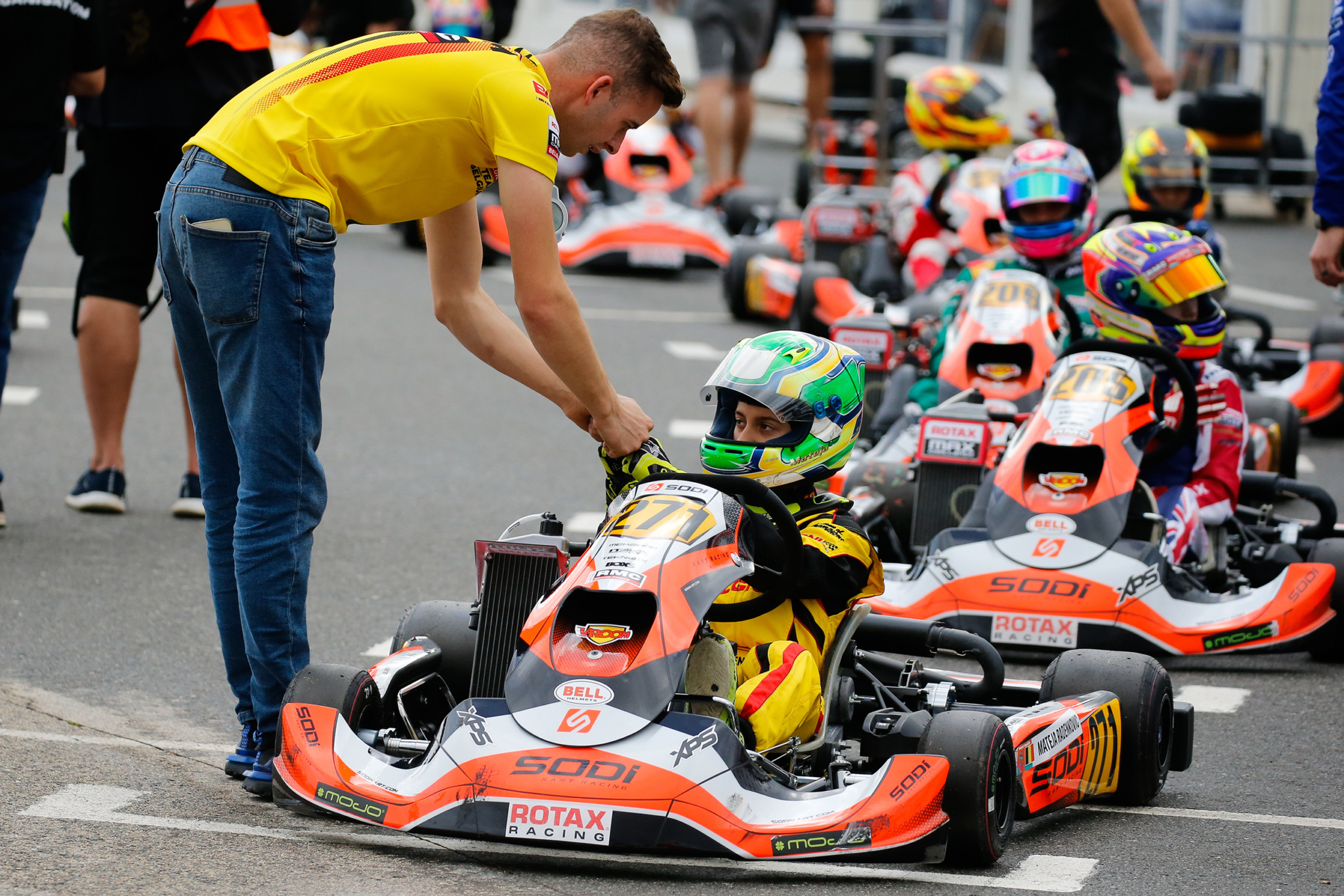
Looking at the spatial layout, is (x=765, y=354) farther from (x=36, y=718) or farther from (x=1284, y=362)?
(x=1284, y=362)

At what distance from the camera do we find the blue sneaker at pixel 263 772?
13.5ft

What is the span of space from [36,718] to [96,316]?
2.18 m

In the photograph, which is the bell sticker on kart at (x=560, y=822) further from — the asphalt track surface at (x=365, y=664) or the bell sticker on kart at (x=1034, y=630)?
the bell sticker on kart at (x=1034, y=630)

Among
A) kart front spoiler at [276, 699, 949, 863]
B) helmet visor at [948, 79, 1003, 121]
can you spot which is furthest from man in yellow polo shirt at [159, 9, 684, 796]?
helmet visor at [948, 79, 1003, 121]

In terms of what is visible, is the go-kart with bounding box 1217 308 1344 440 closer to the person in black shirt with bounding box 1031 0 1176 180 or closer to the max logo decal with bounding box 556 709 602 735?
the person in black shirt with bounding box 1031 0 1176 180

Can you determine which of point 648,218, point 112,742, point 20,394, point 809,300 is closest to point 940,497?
point 112,742

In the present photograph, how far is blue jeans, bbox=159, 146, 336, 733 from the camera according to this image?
394 centimetres

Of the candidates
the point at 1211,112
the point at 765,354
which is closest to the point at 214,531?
the point at 765,354

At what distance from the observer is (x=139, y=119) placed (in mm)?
6297

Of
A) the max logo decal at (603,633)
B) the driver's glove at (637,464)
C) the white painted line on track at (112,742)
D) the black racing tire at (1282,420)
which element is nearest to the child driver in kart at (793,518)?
the driver's glove at (637,464)

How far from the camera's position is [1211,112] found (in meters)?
15.7

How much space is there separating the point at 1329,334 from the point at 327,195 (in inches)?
264

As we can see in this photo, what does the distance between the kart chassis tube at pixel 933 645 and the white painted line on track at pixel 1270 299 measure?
8.27 meters

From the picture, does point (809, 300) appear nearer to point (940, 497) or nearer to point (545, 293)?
point (940, 497)
